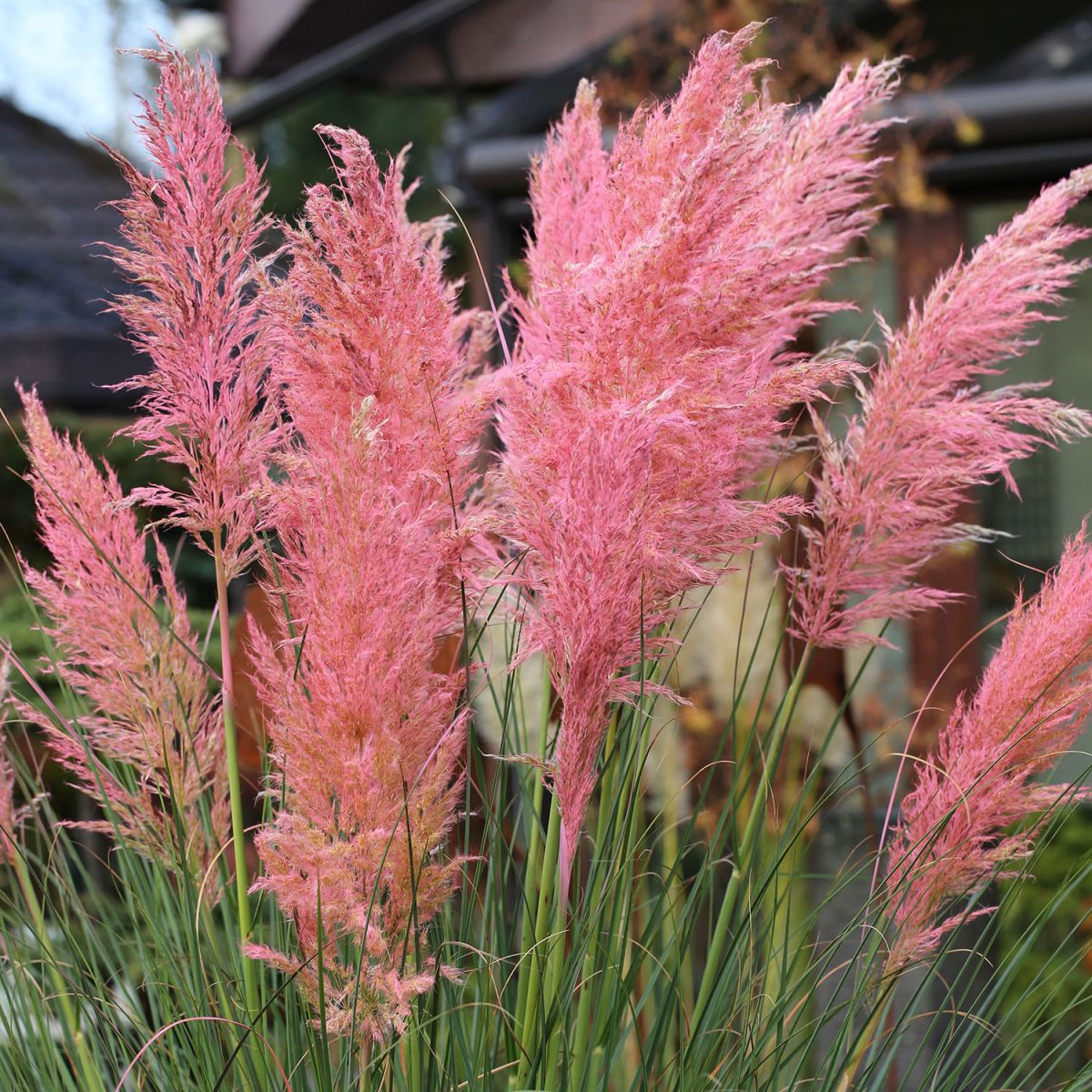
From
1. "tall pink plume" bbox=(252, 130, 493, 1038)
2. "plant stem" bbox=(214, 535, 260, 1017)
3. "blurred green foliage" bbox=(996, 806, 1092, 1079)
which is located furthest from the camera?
"blurred green foliage" bbox=(996, 806, 1092, 1079)

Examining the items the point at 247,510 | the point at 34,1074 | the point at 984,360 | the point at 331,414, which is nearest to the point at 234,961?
the point at 34,1074

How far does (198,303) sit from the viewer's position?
1105mm

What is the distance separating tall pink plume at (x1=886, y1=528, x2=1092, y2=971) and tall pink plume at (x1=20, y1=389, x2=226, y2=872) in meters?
0.71

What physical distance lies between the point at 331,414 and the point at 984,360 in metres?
0.71

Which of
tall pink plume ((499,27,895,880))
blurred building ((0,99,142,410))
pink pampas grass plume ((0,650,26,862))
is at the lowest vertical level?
pink pampas grass plume ((0,650,26,862))

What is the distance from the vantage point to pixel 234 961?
1.29m

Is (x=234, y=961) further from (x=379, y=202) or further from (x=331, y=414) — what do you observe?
(x=379, y=202)

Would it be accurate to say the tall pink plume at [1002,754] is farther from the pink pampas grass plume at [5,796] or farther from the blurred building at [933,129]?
the blurred building at [933,129]

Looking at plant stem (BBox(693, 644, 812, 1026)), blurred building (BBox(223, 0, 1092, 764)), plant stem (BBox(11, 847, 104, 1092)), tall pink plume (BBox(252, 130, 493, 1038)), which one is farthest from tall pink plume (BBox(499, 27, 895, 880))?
blurred building (BBox(223, 0, 1092, 764))

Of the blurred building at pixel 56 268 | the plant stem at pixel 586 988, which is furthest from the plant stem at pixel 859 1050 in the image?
the blurred building at pixel 56 268

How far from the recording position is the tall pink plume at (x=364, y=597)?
0.98 m

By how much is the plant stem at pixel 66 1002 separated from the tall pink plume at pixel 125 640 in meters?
0.13

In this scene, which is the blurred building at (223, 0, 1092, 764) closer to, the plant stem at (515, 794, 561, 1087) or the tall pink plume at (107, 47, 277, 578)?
the plant stem at (515, 794, 561, 1087)

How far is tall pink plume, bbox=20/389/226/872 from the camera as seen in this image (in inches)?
48.9
